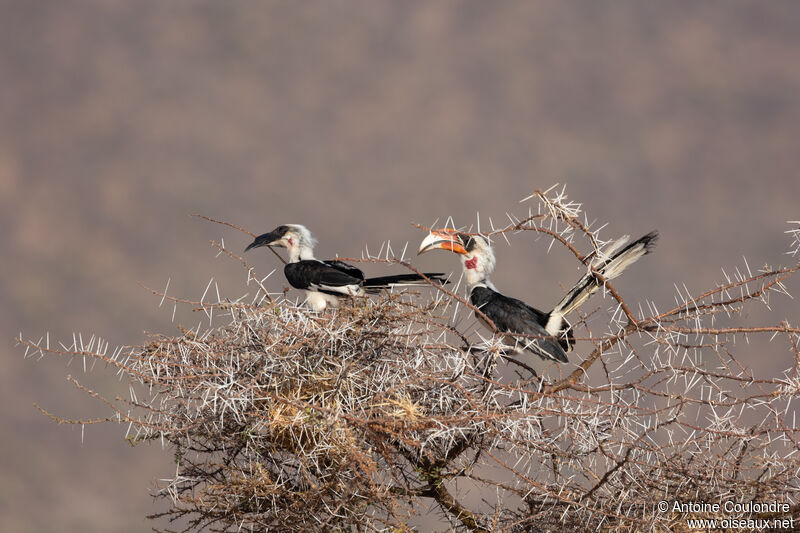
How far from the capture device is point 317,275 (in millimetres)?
3305

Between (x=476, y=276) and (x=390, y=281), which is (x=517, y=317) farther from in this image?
(x=390, y=281)

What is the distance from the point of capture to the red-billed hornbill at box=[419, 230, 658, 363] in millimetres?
2498

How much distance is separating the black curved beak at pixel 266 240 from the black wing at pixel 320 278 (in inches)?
6.4

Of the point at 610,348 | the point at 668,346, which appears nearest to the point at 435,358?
the point at 610,348

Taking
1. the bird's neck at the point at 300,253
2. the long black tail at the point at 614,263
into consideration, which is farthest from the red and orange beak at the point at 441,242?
the bird's neck at the point at 300,253

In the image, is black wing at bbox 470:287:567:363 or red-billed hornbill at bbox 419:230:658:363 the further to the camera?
black wing at bbox 470:287:567:363

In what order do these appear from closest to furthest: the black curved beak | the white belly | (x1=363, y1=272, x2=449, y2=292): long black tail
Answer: (x1=363, y1=272, x2=449, y2=292): long black tail → the white belly → the black curved beak

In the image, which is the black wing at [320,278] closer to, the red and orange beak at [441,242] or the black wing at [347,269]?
the black wing at [347,269]

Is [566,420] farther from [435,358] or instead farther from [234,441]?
[234,441]

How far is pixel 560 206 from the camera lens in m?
2.22

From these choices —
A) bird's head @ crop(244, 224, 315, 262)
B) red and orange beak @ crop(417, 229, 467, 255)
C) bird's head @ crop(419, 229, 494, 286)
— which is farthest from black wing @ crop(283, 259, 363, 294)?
bird's head @ crop(419, 229, 494, 286)

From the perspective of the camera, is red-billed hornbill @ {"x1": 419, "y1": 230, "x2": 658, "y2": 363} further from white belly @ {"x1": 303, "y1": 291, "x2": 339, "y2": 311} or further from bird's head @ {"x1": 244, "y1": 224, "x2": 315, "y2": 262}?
bird's head @ {"x1": 244, "y1": 224, "x2": 315, "y2": 262}

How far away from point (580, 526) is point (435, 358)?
0.70 metres

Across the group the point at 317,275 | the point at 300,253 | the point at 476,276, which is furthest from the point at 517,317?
the point at 300,253
